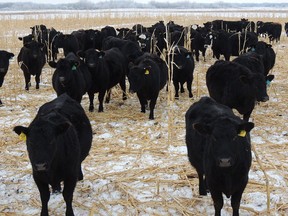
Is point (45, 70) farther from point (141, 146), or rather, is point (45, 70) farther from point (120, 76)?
point (141, 146)

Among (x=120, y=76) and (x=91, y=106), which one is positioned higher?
(x=120, y=76)

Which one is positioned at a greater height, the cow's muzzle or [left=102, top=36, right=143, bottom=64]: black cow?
[left=102, top=36, right=143, bottom=64]: black cow

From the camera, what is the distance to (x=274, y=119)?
754 centimetres

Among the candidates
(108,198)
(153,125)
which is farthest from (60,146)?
(153,125)

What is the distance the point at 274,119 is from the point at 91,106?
162 inches

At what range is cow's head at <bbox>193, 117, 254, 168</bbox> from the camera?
10.8 feet

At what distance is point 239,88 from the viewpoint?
663cm

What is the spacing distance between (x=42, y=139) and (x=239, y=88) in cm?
428

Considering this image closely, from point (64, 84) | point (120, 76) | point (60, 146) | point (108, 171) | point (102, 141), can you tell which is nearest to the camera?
Result: point (60, 146)

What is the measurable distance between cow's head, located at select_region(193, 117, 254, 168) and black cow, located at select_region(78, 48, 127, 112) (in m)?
5.00

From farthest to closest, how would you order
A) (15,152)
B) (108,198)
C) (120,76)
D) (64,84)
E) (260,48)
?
(260,48) → (120,76) → (64,84) → (15,152) → (108,198)

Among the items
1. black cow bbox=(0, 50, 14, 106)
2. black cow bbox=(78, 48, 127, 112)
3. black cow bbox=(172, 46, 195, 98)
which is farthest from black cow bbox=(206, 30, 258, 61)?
black cow bbox=(0, 50, 14, 106)

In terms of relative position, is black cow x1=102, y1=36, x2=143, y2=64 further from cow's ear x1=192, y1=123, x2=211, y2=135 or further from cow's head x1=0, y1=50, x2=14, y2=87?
cow's ear x1=192, y1=123, x2=211, y2=135

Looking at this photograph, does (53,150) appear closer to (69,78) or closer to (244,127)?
(244,127)
